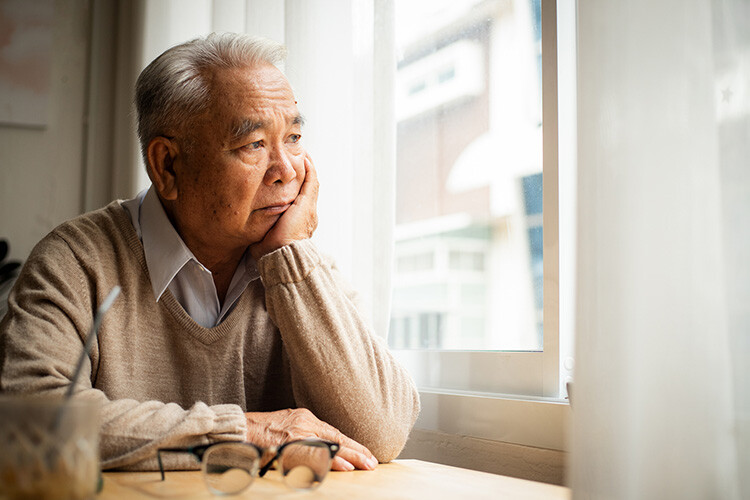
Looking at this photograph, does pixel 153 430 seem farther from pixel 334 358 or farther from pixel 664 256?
pixel 664 256

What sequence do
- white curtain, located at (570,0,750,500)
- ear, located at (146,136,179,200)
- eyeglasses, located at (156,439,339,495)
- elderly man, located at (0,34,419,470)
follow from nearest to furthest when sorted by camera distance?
white curtain, located at (570,0,750,500), eyeglasses, located at (156,439,339,495), elderly man, located at (0,34,419,470), ear, located at (146,136,179,200)

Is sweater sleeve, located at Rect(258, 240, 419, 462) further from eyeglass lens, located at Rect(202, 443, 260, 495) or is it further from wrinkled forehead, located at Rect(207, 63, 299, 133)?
eyeglass lens, located at Rect(202, 443, 260, 495)

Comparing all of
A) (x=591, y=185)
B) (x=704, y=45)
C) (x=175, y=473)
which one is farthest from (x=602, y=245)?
(x=175, y=473)

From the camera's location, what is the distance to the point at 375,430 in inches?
50.6

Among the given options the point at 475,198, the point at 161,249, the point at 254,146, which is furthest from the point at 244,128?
Answer: the point at 475,198

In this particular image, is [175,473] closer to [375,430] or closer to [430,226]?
[375,430]

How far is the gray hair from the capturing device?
57.6 inches

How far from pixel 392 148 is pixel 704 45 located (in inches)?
38.1

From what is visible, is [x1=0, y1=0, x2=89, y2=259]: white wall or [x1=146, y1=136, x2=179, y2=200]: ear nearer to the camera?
[x1=146, y1=136, x2=179, y2=200]: ear

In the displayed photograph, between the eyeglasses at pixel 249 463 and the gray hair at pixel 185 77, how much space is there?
0.82m

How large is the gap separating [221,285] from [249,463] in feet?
2.47

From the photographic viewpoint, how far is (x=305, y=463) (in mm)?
937

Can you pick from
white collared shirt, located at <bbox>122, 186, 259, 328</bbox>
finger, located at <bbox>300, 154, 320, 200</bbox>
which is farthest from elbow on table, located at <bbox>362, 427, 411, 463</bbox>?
finger, located at <bbox>300, 154, 320, 200</bbox>

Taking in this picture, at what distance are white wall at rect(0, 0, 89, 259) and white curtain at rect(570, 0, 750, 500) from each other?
2.29m
